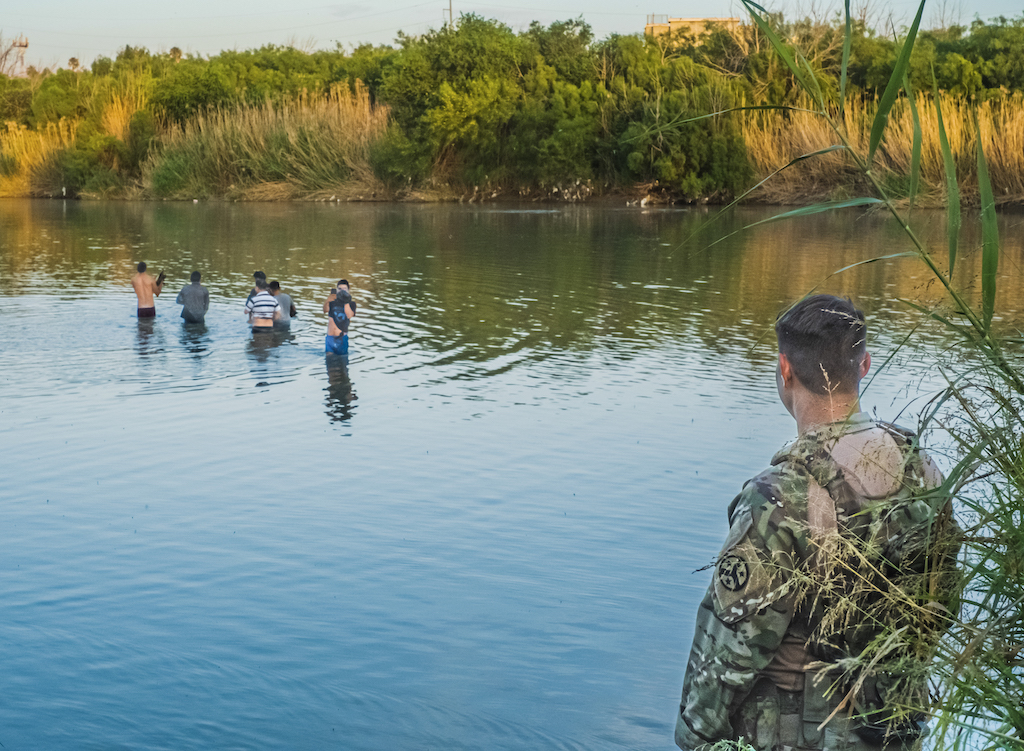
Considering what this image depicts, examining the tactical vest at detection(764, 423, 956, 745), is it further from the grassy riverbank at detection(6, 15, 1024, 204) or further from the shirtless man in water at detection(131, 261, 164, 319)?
the grassy riverbank at detection(6, 15, 1024, 204)

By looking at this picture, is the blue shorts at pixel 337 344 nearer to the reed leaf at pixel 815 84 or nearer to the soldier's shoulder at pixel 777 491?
the soldier's shoulder at pixel 777 491

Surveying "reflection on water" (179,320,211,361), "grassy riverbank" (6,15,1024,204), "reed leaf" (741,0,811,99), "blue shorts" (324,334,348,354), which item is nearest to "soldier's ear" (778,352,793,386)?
"reed leaf" (741,0,811,99)

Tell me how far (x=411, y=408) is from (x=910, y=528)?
8.92 meters

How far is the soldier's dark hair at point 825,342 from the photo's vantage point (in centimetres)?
273

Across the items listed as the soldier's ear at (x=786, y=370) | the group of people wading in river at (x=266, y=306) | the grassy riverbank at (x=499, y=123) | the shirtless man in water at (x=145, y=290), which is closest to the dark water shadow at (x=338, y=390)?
the group of people wading in river at (x=266, y=306)

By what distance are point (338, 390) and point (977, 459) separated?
10209 mm

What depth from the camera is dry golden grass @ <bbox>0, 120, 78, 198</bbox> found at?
59.5m

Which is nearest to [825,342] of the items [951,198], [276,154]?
[951,198]

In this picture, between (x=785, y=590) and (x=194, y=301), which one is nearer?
(x=785, y=590)

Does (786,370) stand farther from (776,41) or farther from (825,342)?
(776,41)

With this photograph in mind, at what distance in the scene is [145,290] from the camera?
16.7m

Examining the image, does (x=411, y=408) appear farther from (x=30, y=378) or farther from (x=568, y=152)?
(x=568, y=152)

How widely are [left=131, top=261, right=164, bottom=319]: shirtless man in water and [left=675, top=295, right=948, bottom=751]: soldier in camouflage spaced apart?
14884 mm

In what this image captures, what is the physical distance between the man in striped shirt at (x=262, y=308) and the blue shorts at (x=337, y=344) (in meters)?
1.57
